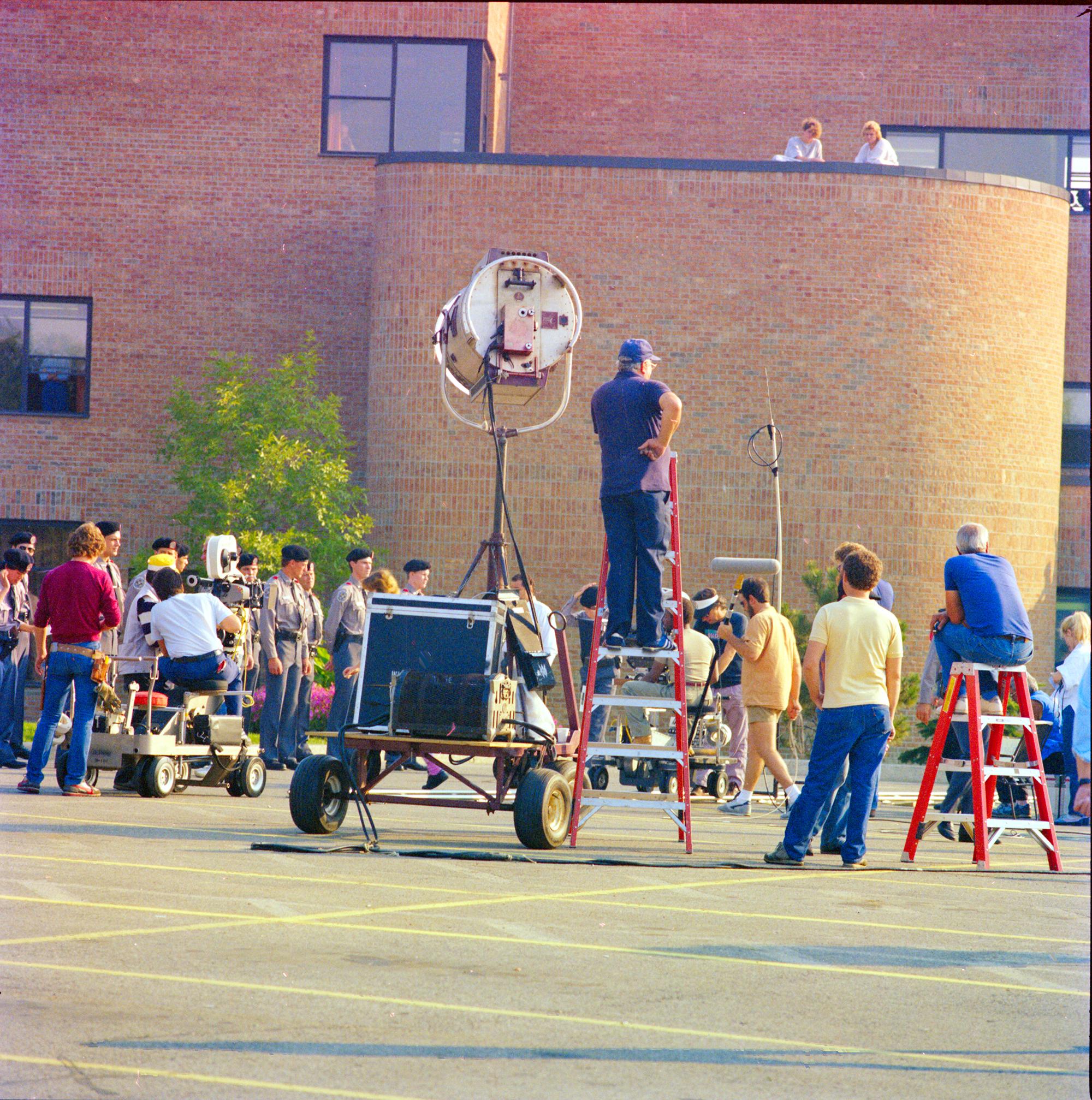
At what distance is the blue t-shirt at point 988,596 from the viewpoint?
10.4m

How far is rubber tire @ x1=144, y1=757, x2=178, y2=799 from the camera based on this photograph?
12734mm

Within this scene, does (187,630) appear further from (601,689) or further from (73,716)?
(601,689)

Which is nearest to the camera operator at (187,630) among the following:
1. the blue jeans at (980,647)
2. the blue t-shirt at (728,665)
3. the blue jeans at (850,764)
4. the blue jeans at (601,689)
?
the blue jeans at (601,689)

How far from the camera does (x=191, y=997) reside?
5559 millimetres

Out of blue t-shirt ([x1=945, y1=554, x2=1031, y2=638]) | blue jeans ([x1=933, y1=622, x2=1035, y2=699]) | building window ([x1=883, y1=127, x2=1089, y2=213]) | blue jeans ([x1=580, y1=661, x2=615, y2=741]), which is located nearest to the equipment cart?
blue jeans ([x1=933, y1=622, x2=1035, y2=699])

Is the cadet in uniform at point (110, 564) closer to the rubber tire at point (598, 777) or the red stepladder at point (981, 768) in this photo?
the rubber tire at point (598, 777)

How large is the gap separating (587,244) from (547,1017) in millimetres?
19132

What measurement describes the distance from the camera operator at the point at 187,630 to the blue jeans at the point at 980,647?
18.8ft

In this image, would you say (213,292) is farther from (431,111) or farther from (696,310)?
(696,310)

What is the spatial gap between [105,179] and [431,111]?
540 centimetres

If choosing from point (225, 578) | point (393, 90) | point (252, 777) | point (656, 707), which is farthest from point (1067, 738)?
point (393, 90)

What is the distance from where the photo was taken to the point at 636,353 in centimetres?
1059

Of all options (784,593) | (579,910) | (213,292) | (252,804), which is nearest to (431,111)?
(213,292)

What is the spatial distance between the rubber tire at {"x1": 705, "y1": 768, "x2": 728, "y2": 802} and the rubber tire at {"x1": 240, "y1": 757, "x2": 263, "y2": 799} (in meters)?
4.28
